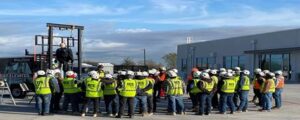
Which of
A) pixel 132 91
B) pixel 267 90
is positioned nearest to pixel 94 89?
pixel 132 91

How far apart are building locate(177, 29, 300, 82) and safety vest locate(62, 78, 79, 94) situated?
29.3 m

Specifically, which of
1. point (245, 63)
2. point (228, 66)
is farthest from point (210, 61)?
point (245, 63)

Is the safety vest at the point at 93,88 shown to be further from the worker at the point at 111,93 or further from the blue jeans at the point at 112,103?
the blue jeans at the point at 112,103

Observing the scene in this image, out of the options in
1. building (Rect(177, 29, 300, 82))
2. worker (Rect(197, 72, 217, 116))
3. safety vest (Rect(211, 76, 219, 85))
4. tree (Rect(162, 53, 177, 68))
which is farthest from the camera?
tree (Rect(162, 53, 177, 68))

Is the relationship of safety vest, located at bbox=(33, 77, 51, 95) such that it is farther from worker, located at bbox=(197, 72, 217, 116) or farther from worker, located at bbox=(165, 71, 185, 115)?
worker, located at bbox=(197, 72, 217, 116)

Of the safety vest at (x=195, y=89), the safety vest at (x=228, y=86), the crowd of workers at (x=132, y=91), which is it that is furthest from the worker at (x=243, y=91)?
the safety vest at (x=195, y=89)

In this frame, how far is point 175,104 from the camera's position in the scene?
1867 centimetres

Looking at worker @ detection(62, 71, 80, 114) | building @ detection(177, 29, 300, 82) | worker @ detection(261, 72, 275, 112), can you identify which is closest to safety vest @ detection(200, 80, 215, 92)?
worker @ detection(261, 72, 275, 112)

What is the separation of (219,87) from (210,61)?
146 ft

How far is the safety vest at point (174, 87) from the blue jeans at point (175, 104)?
14 cm

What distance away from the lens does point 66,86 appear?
737 inches

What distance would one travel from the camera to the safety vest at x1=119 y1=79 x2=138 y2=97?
17.7 metres

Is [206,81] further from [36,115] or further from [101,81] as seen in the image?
[36,115]

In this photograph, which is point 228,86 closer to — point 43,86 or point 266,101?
point 266,101
